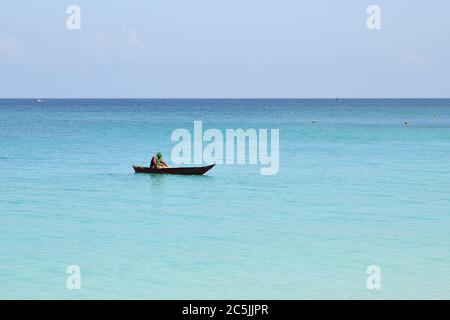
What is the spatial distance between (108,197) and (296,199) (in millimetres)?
6485

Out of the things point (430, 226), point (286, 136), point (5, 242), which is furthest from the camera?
point (286, 136)

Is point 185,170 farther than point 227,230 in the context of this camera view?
Yes

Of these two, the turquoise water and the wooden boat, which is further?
the wooden boat

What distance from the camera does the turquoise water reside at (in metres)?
16.0

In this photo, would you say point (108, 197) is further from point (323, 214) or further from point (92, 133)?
point (92, 133)

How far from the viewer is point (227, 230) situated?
21.9 meters

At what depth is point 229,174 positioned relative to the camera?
115 ft

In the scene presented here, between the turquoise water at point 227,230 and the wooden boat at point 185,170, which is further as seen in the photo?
the wooden boat at point 185,170

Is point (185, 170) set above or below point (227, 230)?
above

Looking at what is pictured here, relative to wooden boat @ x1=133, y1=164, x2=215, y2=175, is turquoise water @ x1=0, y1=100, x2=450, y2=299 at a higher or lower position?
lower

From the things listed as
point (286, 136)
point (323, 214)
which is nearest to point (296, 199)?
point (323, 214)

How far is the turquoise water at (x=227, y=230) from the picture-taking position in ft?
52.6

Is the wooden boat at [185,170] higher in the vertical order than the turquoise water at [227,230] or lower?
higher
